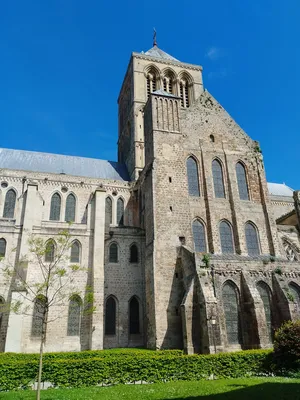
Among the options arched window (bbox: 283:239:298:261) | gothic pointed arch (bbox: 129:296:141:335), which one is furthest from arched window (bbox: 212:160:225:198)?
gothic pointed arch (bbox: 129:296:141:335)

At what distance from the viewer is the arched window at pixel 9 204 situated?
32219 mm

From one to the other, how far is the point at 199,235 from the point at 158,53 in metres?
37.0

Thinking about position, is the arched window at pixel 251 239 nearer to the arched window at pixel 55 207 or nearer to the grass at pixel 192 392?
the grass at pixel 192 392

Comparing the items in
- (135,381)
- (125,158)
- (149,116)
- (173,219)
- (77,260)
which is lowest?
(135,381)

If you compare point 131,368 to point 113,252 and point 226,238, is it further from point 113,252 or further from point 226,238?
point 226,238

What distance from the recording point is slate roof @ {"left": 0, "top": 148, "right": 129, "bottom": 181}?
36.9 metres

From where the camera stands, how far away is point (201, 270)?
21703 millimetres

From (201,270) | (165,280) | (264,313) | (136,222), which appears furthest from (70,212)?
(264,313)

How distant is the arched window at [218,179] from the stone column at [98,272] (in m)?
10.1

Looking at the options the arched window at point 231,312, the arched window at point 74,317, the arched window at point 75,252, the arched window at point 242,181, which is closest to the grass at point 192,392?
the arched window at point 231,312

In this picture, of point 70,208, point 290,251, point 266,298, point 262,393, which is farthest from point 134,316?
point 262,393

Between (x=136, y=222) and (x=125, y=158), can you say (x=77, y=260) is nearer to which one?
(x=136, y=222)

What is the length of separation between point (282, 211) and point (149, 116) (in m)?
23.5

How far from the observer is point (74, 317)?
24547 mm
